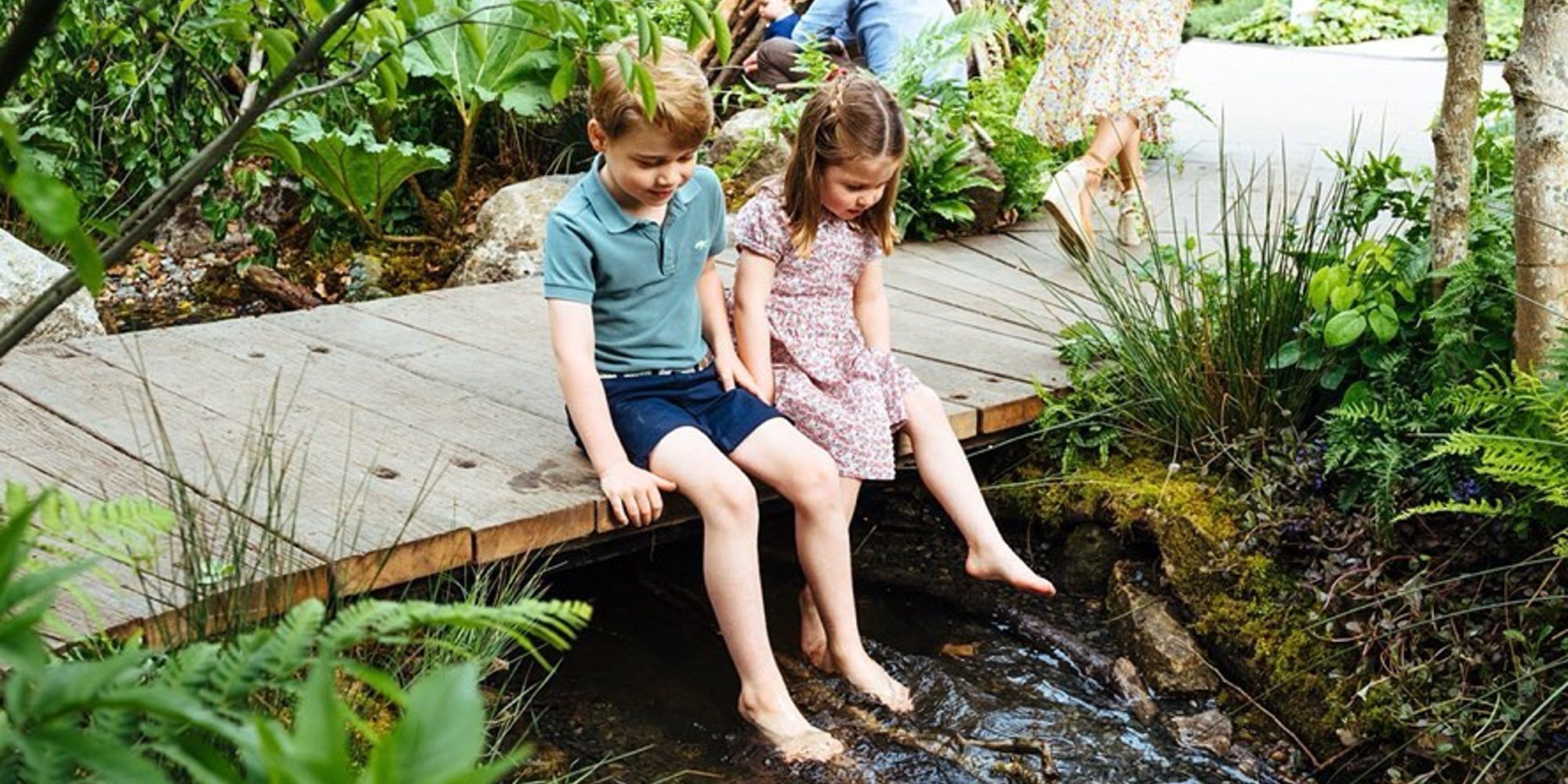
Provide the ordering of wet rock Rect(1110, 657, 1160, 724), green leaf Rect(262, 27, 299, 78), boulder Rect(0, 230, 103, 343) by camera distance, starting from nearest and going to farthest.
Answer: green leaf Rect(262, 27, 299, 78), wet rock Rect(1110, 657, 1160, 724), boulder Rect(0, 230, 103, 343)

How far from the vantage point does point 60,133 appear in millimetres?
5375

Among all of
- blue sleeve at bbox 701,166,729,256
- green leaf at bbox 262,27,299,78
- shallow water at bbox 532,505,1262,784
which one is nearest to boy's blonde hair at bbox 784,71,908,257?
blue sleeve at bbox 701,166,729,256

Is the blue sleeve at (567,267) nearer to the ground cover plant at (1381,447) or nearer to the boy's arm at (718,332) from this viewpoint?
the boy's arm at (718,332)

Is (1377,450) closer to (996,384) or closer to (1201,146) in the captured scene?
(996,384)

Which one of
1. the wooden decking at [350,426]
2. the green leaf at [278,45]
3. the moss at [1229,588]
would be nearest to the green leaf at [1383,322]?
the moss at [1229,588]

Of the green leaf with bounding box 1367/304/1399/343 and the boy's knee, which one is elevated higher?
the green leaf with bounding box 1367/304/1399/343

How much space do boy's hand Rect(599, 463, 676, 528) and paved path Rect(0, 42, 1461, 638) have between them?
82 millimetres

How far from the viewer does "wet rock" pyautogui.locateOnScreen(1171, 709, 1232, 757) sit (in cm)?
340

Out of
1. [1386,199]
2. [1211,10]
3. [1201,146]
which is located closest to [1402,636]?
[1386,199]

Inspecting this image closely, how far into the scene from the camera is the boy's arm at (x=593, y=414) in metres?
3.27

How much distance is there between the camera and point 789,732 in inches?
127

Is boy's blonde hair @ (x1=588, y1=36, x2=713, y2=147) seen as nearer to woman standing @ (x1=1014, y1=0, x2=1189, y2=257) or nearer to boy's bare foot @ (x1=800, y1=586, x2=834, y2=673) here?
boy's bare foot @ (x1=800, y1=586, x2=834, y2=673)

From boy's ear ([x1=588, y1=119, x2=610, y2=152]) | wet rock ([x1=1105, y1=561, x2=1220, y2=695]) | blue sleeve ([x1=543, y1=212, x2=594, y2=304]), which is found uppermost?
boy's ear ([x1=588, y1=119, x2=610, y2=152])

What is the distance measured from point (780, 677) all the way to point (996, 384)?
123cm
